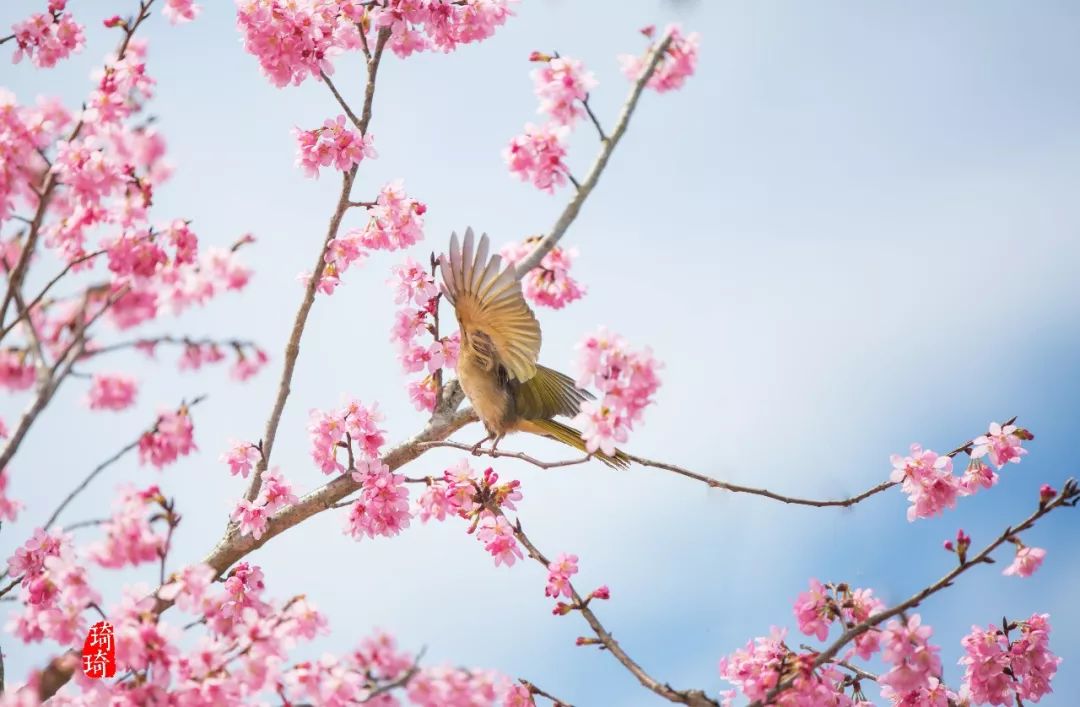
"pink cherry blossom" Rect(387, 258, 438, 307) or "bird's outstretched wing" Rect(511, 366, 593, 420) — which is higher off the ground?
"pink cherry blossom" Rect(387, 258, 438, 307)

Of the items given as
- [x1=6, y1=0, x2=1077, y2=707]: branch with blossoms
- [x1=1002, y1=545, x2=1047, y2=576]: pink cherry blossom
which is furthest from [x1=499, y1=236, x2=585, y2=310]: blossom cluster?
[x1=1002, y1=545, x2=1047, y2=576]: pink cherry blossom

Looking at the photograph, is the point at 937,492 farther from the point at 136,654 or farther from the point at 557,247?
the point at 136,654

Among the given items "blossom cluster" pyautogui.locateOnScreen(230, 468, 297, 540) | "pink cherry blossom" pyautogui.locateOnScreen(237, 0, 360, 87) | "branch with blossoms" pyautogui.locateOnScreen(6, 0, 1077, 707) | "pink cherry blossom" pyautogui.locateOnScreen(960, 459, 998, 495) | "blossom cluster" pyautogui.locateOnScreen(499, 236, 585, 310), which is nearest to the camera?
"branch with blossoms" pyautogui.locateOnScreen(6, 0, 1077, 707)

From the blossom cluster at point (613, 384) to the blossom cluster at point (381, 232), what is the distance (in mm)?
1898

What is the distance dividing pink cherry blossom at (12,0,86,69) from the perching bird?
2.34 metres

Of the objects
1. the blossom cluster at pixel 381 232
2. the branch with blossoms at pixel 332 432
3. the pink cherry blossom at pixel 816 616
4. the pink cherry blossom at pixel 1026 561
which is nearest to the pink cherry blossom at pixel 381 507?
the branch with blossoms at pixel 332 432

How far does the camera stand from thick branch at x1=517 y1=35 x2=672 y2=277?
4.20 metres

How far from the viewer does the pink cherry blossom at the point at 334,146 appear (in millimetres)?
4684

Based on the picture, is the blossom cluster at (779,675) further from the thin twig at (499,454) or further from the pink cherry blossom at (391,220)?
the pink cherry blossom at (391,220)

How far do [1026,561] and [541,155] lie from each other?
8.87 ft

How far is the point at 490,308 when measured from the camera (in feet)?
13.9

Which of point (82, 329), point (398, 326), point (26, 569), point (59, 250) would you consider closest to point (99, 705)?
point (26, 569)

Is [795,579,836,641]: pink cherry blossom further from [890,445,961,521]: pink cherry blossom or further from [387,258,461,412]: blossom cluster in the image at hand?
[387,258,461,412]: blossom cluster

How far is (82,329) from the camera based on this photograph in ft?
11.0
